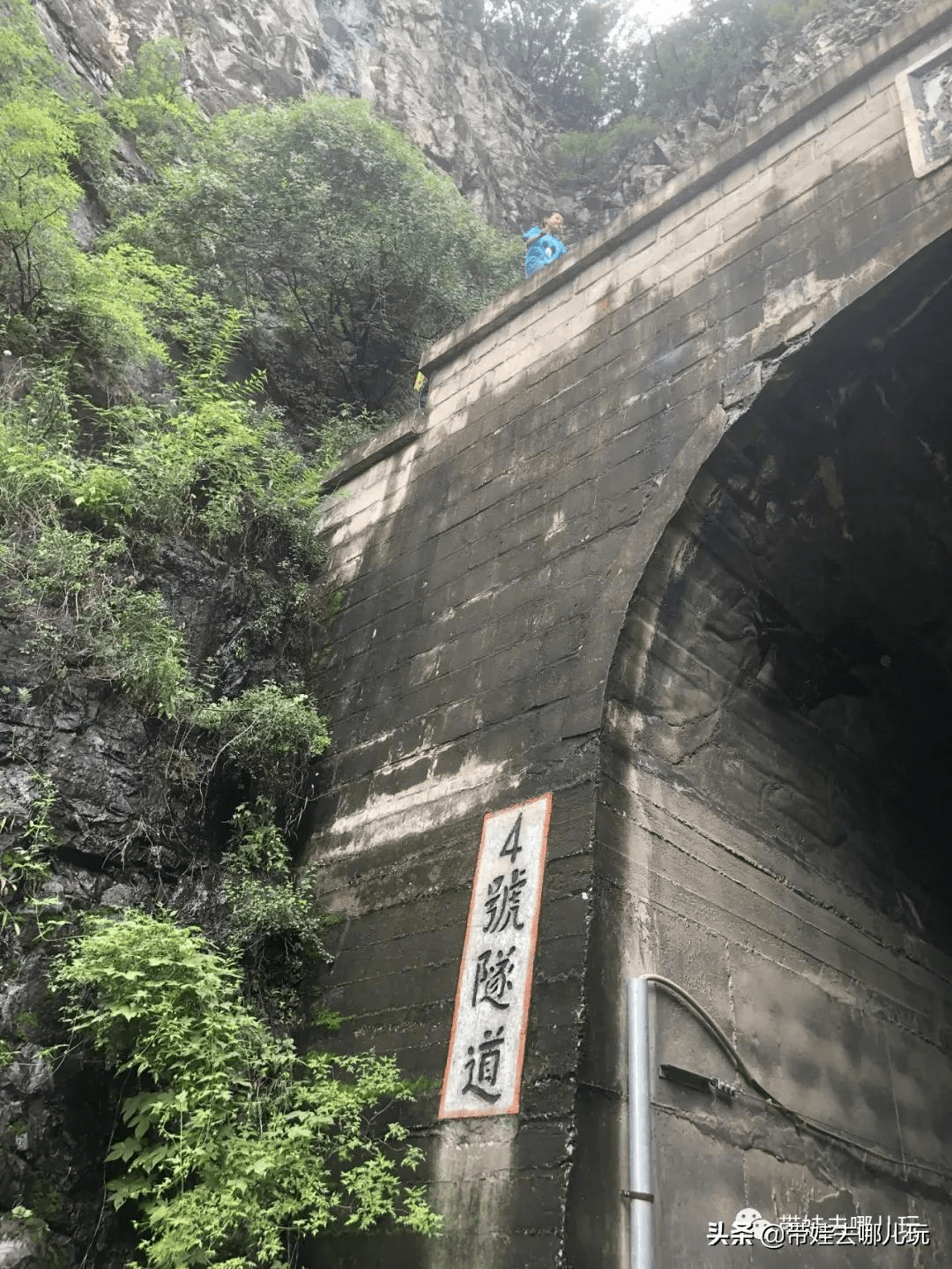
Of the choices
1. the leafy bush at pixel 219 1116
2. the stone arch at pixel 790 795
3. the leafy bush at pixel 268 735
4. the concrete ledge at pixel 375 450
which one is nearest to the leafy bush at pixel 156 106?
the concrete ledge at pixel 375 450

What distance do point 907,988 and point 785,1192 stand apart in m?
1.95

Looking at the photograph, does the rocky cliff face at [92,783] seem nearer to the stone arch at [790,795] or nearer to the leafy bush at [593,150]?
the stone arch at [790,795]

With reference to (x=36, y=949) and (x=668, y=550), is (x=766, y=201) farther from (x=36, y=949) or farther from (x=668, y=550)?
(x=36, y=949)

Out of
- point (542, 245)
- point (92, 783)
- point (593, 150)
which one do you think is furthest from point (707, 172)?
point (593, 150)

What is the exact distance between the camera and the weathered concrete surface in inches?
146

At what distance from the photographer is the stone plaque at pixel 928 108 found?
4.38 meters

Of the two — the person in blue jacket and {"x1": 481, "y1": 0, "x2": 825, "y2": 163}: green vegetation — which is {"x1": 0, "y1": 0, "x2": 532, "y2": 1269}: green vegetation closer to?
the person in blue jacket

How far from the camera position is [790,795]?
16.9 ft

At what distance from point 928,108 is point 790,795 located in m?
3.42

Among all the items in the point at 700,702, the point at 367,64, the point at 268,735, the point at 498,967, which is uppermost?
the point at 367,64

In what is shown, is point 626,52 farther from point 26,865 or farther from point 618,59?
point 26,865
